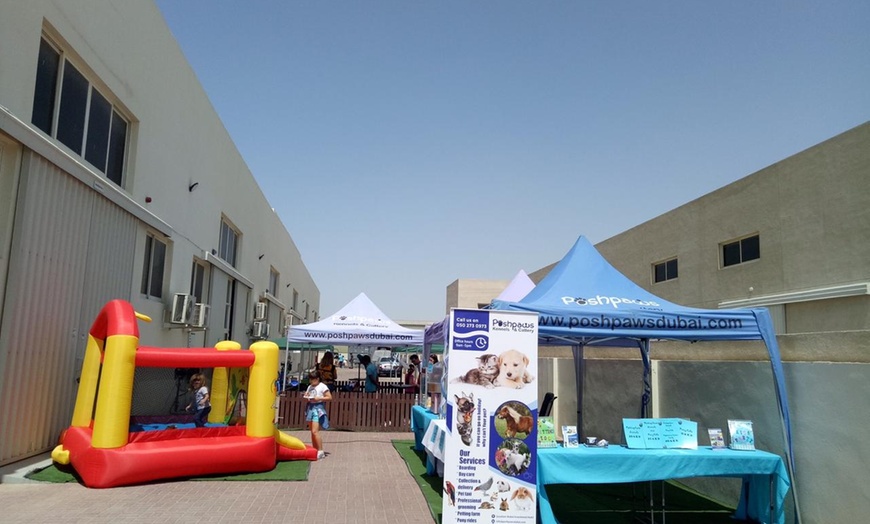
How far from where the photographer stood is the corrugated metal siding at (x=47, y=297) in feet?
23.0

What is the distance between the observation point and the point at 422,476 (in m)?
8.38

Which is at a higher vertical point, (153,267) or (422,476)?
(153,267)

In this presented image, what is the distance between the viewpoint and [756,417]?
6.85 m

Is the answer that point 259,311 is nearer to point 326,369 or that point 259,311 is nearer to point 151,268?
point 326,369

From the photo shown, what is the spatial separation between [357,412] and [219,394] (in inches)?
185

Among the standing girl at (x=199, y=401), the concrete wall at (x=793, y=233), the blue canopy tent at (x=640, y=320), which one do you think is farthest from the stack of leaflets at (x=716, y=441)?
the concrete wall at (x=793, y=233)

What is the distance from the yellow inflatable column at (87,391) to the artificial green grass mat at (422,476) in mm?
4349

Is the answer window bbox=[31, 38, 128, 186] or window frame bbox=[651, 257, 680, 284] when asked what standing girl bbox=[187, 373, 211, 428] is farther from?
window frame bbox=[651, 257, 680, 284]

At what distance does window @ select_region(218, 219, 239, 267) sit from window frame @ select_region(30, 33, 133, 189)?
23.3 feet

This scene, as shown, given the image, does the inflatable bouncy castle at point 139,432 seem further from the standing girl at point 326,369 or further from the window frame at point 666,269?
the window frame at point 666,269

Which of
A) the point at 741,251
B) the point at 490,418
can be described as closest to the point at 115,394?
the point at 490,418

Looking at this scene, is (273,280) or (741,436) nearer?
(741,436)

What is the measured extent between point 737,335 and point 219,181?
13724 millimetres

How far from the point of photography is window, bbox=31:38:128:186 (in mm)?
7770
